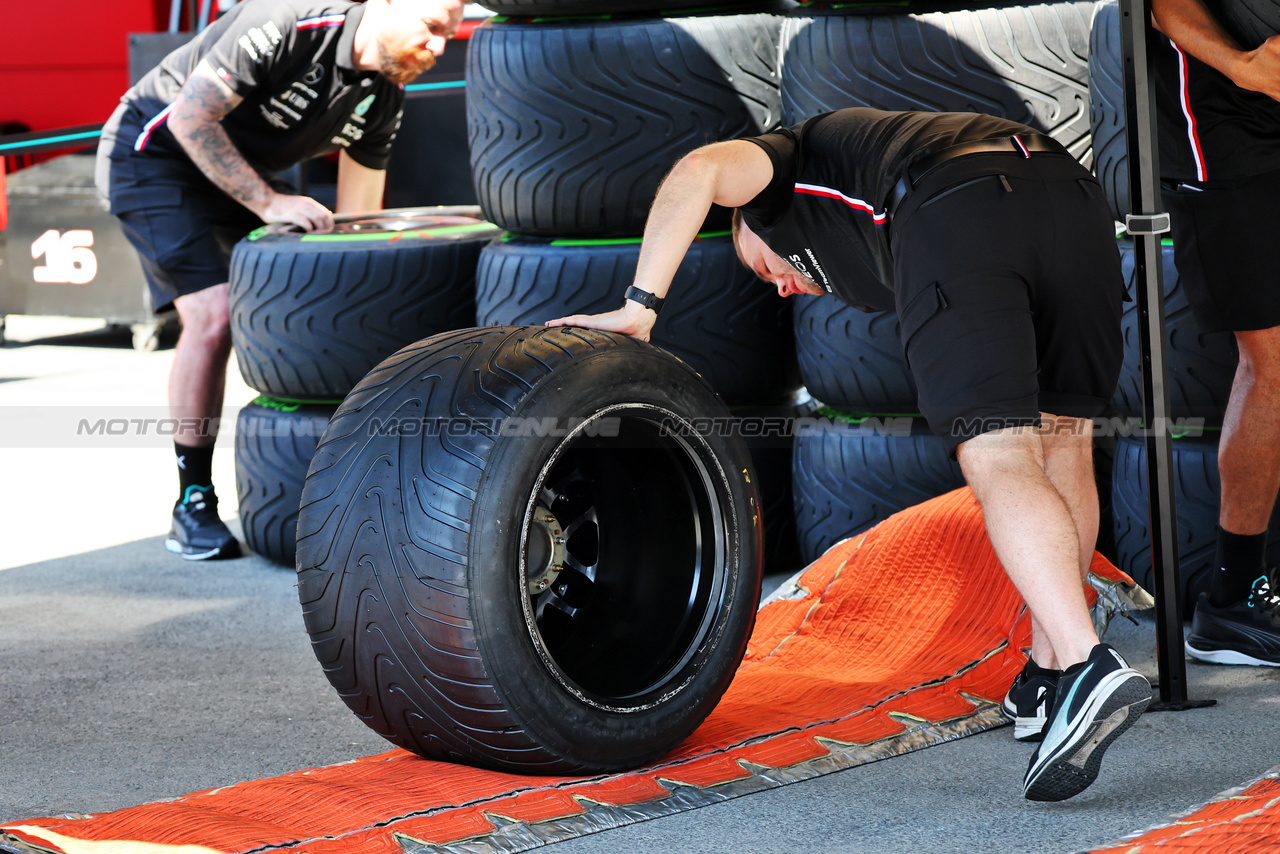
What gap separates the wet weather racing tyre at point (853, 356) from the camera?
2955 millimetres

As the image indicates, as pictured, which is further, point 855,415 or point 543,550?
point 855,415

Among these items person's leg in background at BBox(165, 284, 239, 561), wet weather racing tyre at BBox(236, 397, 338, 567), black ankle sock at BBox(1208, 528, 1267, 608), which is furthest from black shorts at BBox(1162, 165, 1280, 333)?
person's leg in background at BBox(165, 284, 239, 561)

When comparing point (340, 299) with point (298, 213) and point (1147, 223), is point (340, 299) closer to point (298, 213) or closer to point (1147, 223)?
point (298, 213)

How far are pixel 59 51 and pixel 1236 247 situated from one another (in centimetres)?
956

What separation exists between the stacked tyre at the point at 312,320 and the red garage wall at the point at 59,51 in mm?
7550

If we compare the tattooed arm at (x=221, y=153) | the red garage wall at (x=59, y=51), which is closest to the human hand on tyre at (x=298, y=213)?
the tattooed arm at (x=221, y=153)

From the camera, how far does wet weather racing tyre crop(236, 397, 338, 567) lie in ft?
10.9

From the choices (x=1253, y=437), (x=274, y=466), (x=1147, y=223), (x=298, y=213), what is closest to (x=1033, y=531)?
(x=1147, y=223)

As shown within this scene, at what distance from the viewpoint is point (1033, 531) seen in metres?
1.88

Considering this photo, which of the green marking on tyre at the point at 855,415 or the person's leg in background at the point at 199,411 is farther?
the person's leg in background at the point at 199,411

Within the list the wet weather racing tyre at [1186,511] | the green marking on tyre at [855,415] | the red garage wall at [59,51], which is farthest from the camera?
the red garage wall at [59,51]

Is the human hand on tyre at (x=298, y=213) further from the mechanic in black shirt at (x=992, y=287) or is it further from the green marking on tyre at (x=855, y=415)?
the mechanic in black shirt at (x=992, y=287)

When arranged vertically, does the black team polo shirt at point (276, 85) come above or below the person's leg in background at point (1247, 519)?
above

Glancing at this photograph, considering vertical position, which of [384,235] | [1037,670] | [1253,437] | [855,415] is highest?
[384,235]
